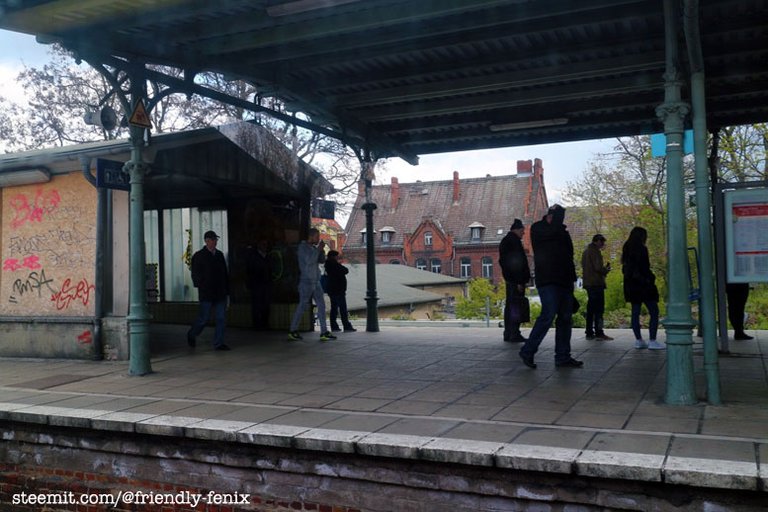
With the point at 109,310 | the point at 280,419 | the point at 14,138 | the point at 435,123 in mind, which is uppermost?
the point at 14,138

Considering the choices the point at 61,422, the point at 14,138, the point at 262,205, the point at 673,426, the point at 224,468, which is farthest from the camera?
the point at 14,138

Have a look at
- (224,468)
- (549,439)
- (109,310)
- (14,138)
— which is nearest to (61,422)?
(224,468)

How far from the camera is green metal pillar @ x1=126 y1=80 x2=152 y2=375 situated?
8602mm

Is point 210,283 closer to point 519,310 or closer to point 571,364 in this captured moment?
point 519,310

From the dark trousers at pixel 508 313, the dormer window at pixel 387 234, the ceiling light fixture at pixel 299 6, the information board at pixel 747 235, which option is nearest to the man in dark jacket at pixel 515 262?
the dark trousers at pixel 508 313

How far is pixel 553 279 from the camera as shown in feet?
26.0

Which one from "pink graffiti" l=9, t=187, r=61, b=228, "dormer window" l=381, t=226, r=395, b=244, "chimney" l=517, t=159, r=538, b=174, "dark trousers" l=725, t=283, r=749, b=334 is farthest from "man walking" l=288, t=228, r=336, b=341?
"chimney" l=517, t=159, r=538, b=174

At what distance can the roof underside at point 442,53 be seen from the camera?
24.2 ft

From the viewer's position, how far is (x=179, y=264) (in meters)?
14.5

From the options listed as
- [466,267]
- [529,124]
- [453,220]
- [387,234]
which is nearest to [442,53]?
[529,124]

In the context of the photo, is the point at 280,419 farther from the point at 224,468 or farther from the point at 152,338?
the point at 152,338

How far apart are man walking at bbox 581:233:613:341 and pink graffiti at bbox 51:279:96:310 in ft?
24.7

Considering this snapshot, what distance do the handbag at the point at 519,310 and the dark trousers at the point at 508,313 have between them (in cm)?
4

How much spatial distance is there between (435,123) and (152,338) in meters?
6.48
